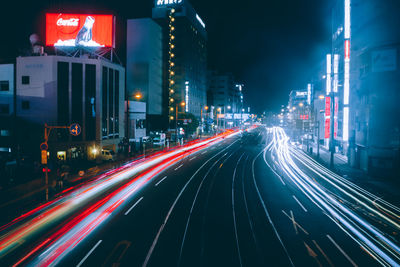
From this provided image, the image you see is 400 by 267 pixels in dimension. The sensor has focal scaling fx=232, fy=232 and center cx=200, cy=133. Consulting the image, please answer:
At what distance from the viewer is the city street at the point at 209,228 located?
988 centimetres

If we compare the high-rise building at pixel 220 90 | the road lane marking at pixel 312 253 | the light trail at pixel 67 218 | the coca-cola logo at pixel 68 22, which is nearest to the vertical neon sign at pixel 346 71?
the road lane marking at pixel 312 253

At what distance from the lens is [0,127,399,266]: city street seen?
988cm

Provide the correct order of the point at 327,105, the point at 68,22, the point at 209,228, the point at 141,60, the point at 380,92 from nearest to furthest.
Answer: the point at 209,228 < the point at 380,92 < the point at 68,22 < the point at 327,105 < the point at 141,60

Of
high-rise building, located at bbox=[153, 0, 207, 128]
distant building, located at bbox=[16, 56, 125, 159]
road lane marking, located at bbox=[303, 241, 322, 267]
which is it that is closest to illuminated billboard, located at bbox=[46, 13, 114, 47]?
distant building, located at bbox=[16, 56, 125, 159]

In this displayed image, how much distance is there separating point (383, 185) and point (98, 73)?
38.8 meters

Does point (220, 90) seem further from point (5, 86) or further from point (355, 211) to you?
point (355, 211)

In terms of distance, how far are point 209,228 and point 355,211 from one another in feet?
35.0

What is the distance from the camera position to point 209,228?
1266 centimetres

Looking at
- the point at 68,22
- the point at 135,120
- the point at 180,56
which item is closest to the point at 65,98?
the point at 68,22

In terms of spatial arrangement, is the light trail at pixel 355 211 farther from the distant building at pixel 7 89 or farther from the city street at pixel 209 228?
the distant building at pixel 7 89

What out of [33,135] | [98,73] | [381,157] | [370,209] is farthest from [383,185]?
[33,135]

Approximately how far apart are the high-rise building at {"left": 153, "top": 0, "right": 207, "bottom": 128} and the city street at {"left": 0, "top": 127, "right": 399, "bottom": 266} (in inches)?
2324

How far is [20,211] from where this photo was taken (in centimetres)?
1484

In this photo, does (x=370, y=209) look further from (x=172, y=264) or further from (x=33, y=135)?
(x=33, y=135)
